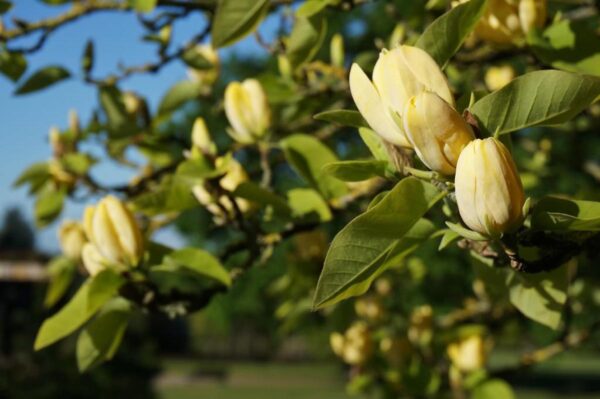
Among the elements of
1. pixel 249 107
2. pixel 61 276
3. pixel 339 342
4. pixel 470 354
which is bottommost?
pixel 339 342

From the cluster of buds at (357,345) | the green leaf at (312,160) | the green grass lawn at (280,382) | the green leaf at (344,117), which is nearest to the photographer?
the green leaf at (344,117)

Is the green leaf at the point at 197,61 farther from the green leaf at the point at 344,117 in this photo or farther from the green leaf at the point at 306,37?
the green leaf at the point at 344,117

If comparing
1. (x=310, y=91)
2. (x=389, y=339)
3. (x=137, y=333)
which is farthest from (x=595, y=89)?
(x=137, y=333)

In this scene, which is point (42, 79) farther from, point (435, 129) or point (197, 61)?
point (435, 129)

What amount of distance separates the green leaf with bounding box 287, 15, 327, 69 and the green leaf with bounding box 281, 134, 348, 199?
0.11m

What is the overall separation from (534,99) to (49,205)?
4.06 ft

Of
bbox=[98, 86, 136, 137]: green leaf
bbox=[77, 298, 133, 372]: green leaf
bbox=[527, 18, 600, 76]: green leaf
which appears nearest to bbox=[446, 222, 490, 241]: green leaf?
bbox=[527, 18, 600, 76]: green leaf

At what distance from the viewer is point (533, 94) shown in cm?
57

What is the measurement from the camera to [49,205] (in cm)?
Result: 157

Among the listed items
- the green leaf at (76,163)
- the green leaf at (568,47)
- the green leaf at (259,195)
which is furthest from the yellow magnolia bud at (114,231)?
the green leaf at (76,163)

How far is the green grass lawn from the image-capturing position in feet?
46.5

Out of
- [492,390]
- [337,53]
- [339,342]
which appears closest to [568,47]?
[337,53]

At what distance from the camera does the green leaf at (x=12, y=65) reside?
1264 mm

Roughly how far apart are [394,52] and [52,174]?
3.91ft
